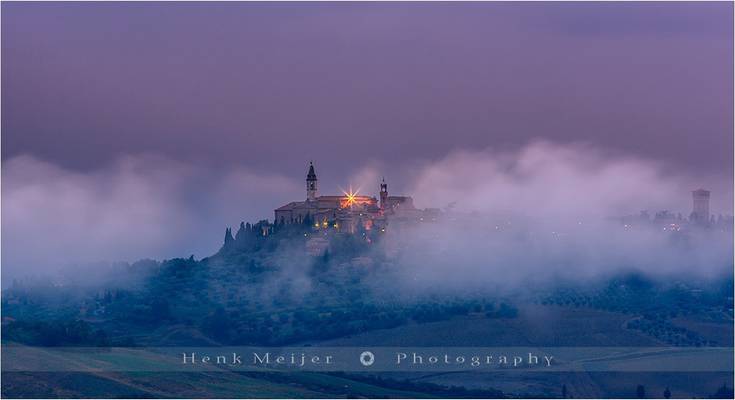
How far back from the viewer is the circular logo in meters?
112

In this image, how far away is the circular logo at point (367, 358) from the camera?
4392 inches

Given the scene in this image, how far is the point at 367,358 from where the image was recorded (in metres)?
114

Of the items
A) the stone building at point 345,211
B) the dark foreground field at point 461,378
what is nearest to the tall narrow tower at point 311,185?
the stone building at point 345,211

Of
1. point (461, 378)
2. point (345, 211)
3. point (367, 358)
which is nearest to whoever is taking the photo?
point (461, 378)

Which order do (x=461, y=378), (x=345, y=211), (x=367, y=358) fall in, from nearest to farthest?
(x=461, y=378), (x=367, y=358), (x=345, y=211)

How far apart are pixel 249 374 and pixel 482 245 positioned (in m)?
59.5

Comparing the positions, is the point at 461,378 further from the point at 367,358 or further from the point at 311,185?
the point at 311,185

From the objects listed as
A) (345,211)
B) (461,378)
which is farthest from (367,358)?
(345,211)

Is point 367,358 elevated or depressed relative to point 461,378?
elevated

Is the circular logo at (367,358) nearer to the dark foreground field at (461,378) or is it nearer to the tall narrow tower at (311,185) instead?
the dark foreground field at (461,378)

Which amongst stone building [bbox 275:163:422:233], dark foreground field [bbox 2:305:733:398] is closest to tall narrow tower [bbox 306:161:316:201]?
stone building [bbox 275:163:422:233]

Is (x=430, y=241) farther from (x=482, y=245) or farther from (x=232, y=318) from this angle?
(x=232, y=318)

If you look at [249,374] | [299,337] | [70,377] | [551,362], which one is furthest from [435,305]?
[70,377]

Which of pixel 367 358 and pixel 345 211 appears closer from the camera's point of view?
pixel 367 358
